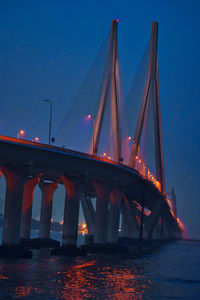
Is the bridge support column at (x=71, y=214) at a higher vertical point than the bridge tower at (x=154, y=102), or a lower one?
lower

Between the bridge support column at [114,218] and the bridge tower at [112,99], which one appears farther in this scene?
the bridge support column at [114,218]

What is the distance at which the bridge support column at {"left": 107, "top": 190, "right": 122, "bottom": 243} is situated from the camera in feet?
216

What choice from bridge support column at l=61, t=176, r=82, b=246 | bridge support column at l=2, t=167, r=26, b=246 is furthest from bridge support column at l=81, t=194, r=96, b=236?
bridge support column at l=2, t=167, r=26, b=246

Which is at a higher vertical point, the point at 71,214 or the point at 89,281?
the point at 71,214

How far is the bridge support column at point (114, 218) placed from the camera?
2586 inches

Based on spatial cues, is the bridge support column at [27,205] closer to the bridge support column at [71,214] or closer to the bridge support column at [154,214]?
the bridge support column at [71,214]

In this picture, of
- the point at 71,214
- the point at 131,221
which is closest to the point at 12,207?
the point at 71,214

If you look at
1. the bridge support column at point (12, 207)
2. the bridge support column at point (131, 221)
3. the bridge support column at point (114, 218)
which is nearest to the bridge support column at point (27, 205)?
the bridge support column at point (114, 218)

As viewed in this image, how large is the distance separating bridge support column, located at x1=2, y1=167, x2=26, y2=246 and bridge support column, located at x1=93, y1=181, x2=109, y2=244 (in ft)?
53.4

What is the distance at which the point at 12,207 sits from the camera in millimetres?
45625

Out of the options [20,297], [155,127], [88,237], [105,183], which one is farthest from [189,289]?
[88,237]

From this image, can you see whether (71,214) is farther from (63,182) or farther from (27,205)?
(27,205)

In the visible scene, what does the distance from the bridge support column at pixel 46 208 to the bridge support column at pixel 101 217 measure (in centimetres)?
1077

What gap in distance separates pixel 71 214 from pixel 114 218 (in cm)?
1398
